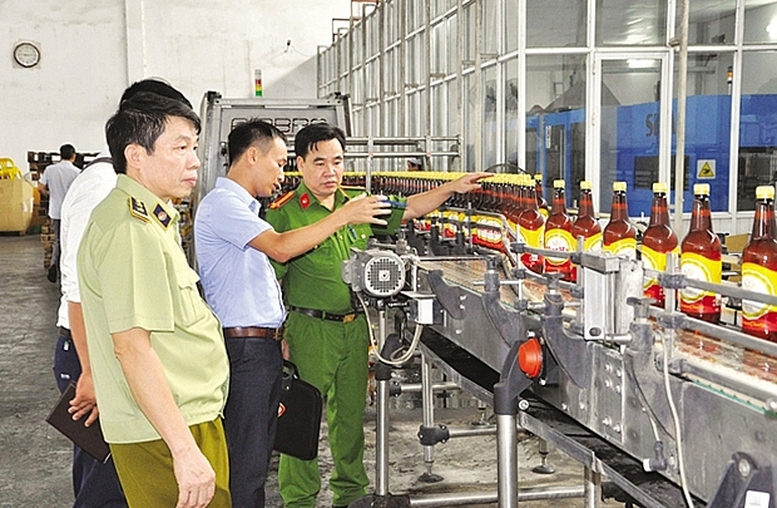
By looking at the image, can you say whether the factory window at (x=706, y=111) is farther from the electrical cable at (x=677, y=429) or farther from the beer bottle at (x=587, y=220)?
the electrical cable at (x=677, y=429)

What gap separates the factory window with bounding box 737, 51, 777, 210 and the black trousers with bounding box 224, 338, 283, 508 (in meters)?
5.10

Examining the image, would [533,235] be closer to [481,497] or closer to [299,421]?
[299,421]

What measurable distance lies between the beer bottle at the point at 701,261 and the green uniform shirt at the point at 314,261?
1.50 m

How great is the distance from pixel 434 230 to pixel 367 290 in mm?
928

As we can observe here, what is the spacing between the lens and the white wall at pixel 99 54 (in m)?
15.0

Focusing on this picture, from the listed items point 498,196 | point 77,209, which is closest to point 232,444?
point 77,209

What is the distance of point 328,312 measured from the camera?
3.06 metres

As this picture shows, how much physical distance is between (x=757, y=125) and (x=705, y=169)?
0.50 metres

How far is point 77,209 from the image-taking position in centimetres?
255

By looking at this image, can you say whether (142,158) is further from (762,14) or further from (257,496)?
(762,14)

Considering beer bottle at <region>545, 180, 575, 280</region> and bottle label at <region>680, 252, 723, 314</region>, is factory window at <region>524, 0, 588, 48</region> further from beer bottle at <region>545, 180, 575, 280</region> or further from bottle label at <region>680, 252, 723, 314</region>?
bottle label at <region>680, 252, 723, 314</region>

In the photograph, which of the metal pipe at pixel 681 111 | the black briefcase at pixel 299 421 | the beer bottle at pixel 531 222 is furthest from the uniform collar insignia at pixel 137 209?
the metal pipe at pixel 681 111

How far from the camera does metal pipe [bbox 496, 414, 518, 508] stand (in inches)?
74.0

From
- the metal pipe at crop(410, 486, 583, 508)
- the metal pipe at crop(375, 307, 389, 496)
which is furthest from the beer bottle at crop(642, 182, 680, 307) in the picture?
the metal pipe at crop(410, 486, 583, 508)
